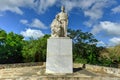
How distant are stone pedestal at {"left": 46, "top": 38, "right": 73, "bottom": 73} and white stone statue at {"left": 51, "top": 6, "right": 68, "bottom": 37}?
1.70ft

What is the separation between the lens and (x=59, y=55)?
16.6 meters

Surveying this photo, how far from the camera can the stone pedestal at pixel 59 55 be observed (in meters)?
16.6

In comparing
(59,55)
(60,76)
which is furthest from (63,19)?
(60,76)

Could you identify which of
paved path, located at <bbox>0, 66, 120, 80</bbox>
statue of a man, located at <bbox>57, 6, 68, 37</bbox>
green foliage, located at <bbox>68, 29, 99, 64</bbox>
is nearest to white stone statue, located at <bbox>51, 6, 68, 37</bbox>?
statue of a man, located at <bbox>57, 6, 68, 37</bbox>

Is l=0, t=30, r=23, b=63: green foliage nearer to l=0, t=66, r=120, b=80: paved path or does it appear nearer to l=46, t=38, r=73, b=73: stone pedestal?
l=0, t=66, r=120, b=80: paved path

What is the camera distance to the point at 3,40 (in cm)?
3297

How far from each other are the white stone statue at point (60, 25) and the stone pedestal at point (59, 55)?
1.70ft

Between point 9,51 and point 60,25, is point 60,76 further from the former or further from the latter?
point 9,51

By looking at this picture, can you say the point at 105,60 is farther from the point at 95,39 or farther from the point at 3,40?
the point at 3,40

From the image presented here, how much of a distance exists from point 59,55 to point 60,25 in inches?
83.3

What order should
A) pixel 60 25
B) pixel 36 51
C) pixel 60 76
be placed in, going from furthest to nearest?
1. pixel 36 51
2. pixel 60 25
3. pixel 60 76

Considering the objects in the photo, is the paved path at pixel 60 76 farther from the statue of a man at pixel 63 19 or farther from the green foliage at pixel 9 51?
the green foliage at pixel 9 51

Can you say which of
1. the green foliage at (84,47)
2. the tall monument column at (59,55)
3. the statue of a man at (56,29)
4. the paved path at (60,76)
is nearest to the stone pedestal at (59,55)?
the tall monument column at (59,55)

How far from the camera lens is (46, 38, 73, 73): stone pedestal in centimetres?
1659
